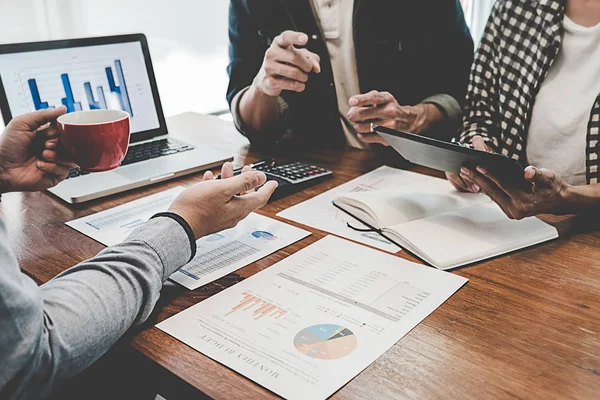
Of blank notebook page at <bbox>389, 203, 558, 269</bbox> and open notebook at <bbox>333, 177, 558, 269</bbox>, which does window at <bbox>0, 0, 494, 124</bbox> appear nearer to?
open notebook at <bbox>333, 177, 558, 269</bbox>

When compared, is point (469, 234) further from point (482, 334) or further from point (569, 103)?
point (569, 103)

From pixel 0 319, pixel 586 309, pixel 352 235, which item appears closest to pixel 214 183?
pixel 352 235

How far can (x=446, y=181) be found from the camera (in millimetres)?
1214

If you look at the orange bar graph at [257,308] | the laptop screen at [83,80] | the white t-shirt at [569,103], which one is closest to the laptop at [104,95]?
the laptop screen at [83,80]

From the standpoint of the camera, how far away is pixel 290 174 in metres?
1.24

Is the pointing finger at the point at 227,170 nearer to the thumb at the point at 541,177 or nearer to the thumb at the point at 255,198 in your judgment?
the thumb at the point at 255,198

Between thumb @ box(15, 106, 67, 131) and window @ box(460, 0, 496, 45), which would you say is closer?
thumb @ box(15, 106, 67, 131)

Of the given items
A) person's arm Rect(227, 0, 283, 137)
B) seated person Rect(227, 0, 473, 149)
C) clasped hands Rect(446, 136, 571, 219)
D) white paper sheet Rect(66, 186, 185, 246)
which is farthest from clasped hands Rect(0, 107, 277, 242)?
person's arm Rect(227, 0, 283, 137)

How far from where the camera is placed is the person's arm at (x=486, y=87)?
144 cm

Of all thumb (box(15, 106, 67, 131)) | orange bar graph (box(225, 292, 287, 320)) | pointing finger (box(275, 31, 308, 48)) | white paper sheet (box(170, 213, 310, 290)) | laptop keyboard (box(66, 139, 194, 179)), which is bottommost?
orange bar graph (box(225, 292, 287, 320))

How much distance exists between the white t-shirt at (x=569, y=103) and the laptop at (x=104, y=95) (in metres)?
0.79

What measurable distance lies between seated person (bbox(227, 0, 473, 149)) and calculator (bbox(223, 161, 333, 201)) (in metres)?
0.21

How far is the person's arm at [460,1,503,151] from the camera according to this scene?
144 cm

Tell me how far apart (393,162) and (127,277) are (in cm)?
83
